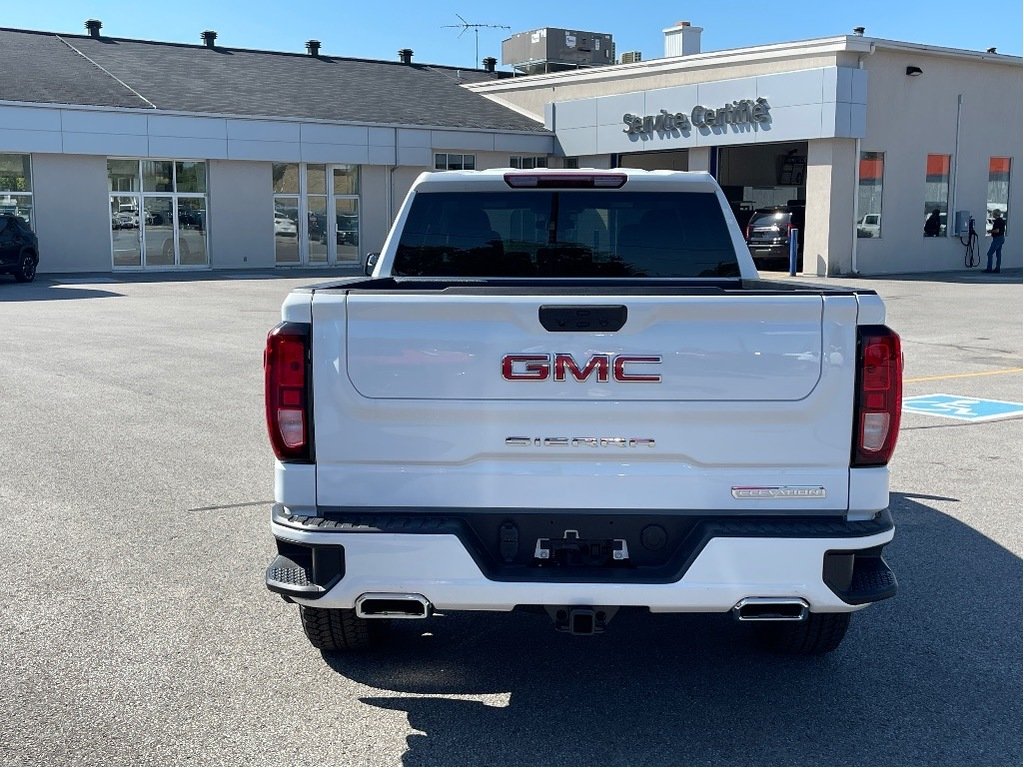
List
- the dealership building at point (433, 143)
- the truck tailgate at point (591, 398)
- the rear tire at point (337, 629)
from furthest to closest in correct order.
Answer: the dealership building at point (433, 143)
the rear tire at point (337, 629)
the truck tailgate at point (591, 398)

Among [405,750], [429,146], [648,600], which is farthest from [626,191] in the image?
[429,146]

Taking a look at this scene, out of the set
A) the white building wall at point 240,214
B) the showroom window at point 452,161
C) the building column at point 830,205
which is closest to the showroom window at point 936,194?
the building column at point 830,205

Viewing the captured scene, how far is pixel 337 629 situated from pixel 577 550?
3.94 ft

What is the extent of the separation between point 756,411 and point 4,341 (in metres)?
14.9

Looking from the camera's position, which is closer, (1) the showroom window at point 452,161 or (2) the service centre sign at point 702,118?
(2) the service centre sign at point 702,118

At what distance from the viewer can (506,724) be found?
415 cm

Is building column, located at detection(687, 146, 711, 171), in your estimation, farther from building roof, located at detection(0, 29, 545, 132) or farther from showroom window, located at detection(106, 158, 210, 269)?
showroom window, located at detection(106, 158, 210, 269)

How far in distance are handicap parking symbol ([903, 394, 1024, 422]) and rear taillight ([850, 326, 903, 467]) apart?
23.6ft

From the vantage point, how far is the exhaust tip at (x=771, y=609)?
3.88m

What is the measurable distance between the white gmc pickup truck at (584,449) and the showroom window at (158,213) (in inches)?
1257

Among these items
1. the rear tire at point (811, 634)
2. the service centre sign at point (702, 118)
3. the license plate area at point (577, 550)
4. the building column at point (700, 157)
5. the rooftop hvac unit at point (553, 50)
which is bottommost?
the rear tire at point (811, 634)

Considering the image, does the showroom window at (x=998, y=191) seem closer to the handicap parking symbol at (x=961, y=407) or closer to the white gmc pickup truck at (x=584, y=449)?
the handicap parking symbol at (x=961, y=407)

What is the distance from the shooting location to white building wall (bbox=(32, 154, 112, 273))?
106ft

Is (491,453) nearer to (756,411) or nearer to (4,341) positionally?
(756,411)
